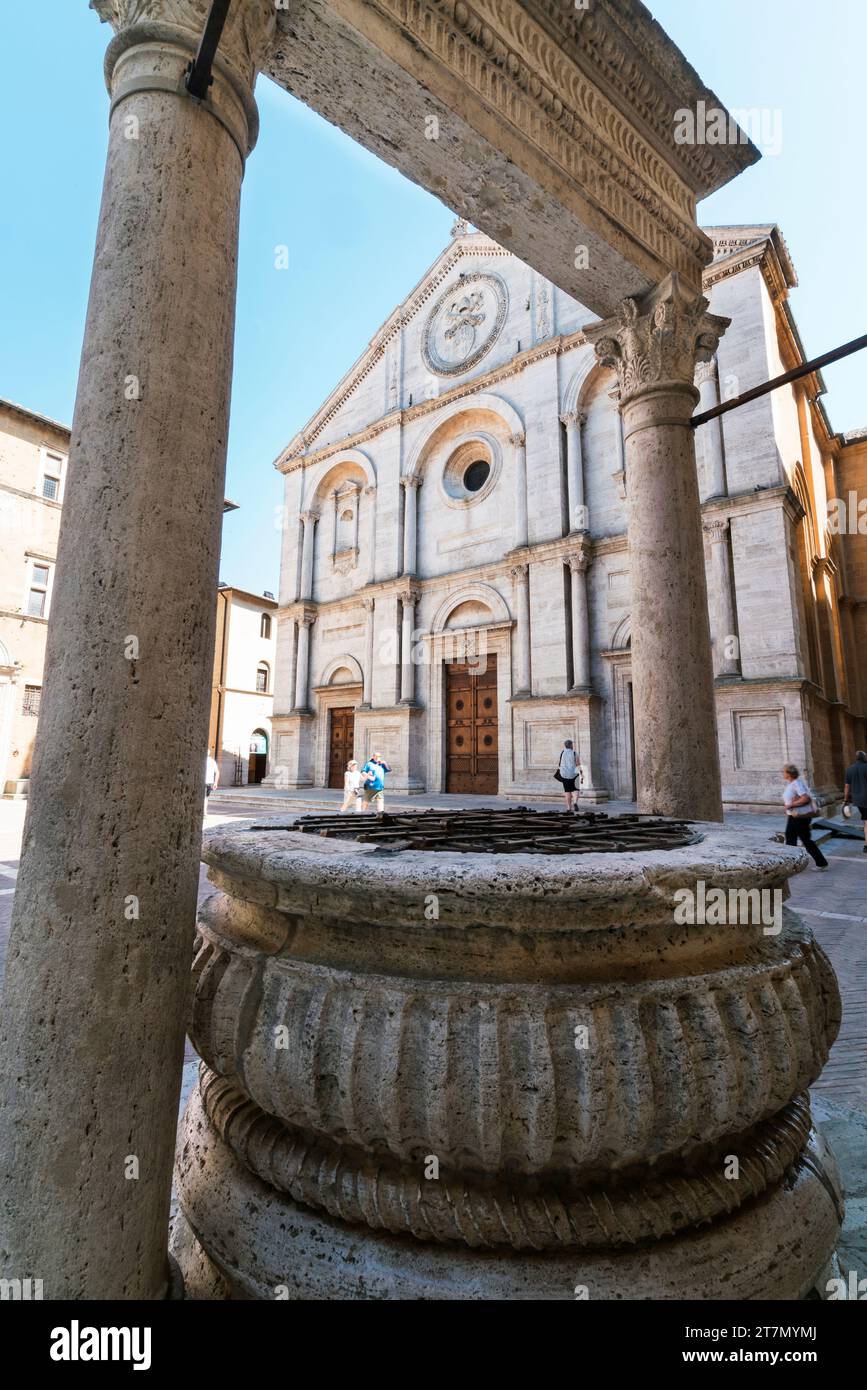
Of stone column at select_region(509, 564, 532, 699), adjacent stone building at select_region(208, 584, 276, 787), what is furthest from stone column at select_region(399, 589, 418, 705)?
adjacent stone building at select_region(208, 584, 276, 787)

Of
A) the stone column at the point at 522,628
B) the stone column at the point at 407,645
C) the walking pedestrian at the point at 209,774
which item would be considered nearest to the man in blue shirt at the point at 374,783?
the walking pedestrian at the point at 209,774

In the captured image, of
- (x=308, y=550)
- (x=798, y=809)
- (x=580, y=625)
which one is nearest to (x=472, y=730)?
(x=580, y=625)

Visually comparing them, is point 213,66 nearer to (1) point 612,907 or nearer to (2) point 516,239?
(2) point 516,239

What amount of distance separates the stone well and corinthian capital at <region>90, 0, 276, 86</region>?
266 cm

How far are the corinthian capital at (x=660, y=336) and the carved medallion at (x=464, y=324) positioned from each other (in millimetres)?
15476

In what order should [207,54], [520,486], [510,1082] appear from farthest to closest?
[520,486]
[207,54]
[510,1082]

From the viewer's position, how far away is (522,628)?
53.1ft

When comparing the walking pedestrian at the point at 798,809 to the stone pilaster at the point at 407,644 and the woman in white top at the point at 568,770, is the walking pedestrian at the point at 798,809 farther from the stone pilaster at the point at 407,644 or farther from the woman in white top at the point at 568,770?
the stone pilaster at the point at 407,644

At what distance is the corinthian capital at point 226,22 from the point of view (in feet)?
7.03

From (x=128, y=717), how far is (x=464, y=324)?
20630 millimetres

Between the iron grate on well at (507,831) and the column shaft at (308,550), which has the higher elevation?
the column shaft at (308,550)

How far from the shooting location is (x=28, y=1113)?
1.52 metres

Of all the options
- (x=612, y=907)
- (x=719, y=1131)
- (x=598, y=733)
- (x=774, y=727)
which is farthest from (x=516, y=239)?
(x=598, y=733)

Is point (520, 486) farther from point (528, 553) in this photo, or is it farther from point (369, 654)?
point (369, 654)
